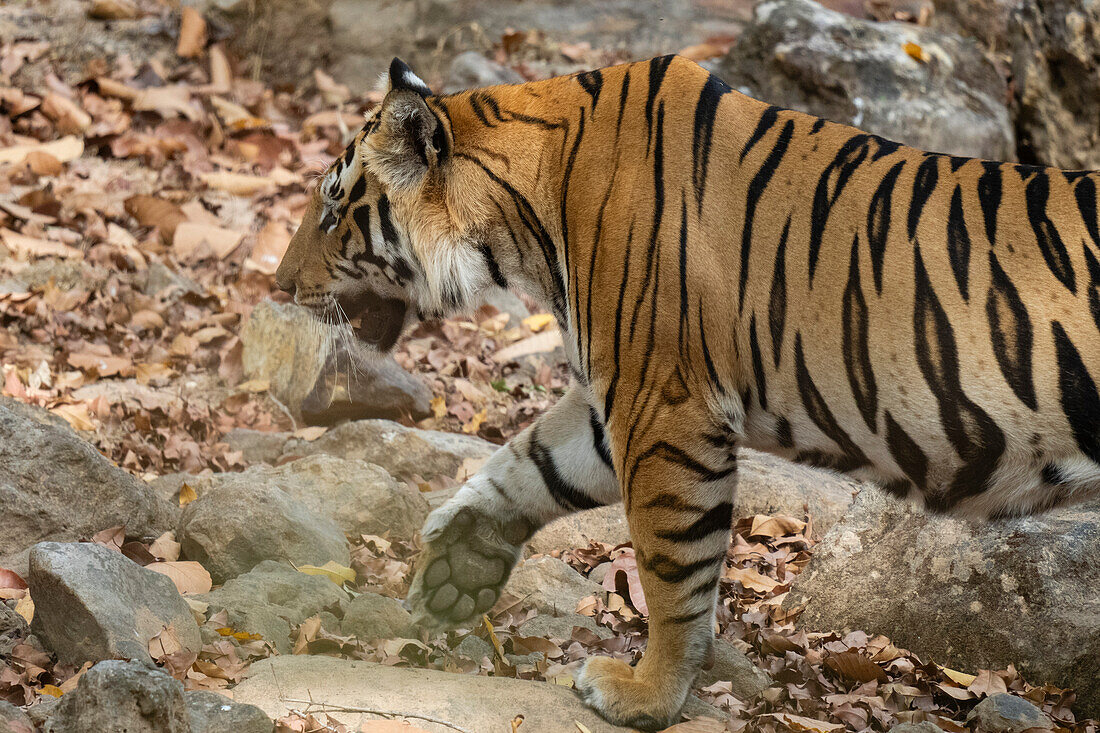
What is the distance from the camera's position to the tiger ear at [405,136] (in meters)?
3.22

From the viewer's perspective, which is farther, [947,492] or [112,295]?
[112,295]

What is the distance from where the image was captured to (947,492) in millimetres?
2857

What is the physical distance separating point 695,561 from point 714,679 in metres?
0.51

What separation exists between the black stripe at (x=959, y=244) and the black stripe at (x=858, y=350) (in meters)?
0.23

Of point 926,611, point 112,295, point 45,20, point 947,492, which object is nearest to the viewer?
point 947,492

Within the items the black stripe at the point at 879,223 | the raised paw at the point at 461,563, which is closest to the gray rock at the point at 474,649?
the raised paw at the point at 461,563

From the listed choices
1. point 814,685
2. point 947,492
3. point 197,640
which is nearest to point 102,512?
point 197,640

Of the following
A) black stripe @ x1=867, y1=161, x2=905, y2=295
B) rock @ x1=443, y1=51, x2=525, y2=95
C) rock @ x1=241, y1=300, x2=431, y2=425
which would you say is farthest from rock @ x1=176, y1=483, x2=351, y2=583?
rock @ x1=443, y1=51, x2=525, y2=95

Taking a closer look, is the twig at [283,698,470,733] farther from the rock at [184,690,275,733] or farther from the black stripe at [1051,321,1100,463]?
the black stripe at [1051,321,1100,463]

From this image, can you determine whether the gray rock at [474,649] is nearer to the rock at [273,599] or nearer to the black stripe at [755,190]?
the rock at [273,599]

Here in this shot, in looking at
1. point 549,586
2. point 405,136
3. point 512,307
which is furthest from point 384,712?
point 512,307

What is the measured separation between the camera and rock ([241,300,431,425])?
516 cm

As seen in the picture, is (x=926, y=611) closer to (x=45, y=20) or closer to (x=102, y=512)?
(x=102, y=512)

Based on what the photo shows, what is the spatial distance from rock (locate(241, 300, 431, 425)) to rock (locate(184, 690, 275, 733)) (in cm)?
270
